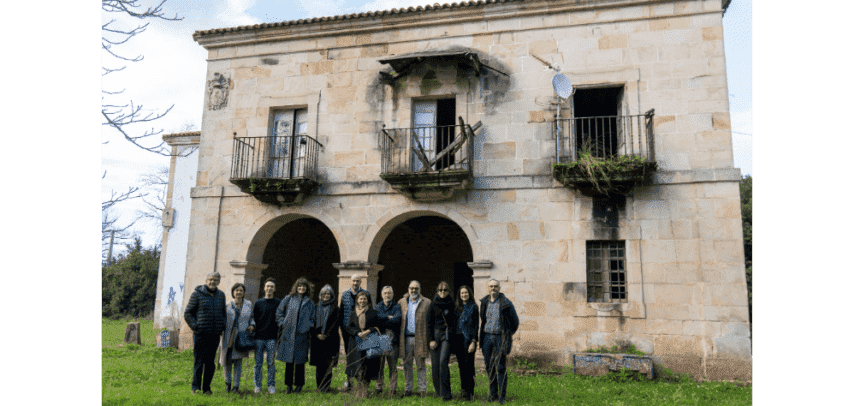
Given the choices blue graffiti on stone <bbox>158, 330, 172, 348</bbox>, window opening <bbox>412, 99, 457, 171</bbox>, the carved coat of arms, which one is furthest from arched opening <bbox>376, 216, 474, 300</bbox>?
the carved coat of arms

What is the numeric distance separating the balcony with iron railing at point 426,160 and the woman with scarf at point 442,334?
328cm

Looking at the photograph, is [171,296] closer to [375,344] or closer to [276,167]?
[276,167]

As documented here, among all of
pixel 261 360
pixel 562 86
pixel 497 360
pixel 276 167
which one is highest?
pixel 562 86

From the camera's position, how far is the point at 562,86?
9.81m

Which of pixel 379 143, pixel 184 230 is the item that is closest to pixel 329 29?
pixel 379 143

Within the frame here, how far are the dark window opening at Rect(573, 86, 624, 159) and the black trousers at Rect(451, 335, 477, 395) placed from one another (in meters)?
4.68

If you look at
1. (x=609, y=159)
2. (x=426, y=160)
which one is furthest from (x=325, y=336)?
(x=609, y=159)

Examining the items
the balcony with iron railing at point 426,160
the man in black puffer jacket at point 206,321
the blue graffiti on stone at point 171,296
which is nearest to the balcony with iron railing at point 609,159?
the balcony with iron railing at point 426,160

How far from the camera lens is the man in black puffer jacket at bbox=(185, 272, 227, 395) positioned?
22.0 feet

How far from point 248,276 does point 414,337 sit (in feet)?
17.9

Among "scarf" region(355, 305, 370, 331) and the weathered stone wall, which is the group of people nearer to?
"scarf" region(355, 305, 370, 331)

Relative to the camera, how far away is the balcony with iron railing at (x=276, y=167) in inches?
413

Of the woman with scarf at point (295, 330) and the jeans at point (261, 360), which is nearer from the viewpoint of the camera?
the jeans at point (261, 360)

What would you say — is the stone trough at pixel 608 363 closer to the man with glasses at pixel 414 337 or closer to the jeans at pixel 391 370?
the man with glasses at pixel 414 337
